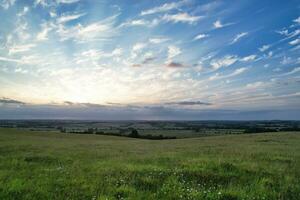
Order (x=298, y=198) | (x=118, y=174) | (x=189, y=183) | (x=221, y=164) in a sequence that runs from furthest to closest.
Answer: (x=221, y=164) < (x=118, y=174) < (x=189, y=183) < (x=298, y=198)

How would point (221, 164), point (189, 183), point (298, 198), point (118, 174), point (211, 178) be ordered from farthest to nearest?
point (221, 164) < point (118, 174) < point (211, 178) < point (189, 183) < point (298, 198)

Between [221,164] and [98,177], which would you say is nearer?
[98,177]

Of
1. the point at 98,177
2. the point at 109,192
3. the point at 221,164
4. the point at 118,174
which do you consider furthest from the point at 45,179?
the point at 221,164

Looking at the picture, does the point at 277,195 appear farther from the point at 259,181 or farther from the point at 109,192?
the point at 109,192

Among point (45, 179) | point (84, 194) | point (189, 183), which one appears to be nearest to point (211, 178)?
point (189, 183)

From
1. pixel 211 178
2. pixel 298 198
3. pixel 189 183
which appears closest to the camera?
pixel 298 198

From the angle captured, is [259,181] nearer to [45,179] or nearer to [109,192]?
[109,192]

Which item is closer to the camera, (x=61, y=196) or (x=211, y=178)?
(x=61, y=196)

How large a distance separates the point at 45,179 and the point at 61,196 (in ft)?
8.90

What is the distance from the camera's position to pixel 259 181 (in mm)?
8820

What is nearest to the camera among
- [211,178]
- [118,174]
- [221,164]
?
[211,178]

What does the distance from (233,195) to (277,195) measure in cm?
126

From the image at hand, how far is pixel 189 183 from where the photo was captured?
8.58 meters

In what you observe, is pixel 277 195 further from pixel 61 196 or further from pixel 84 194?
pixel 61 196
